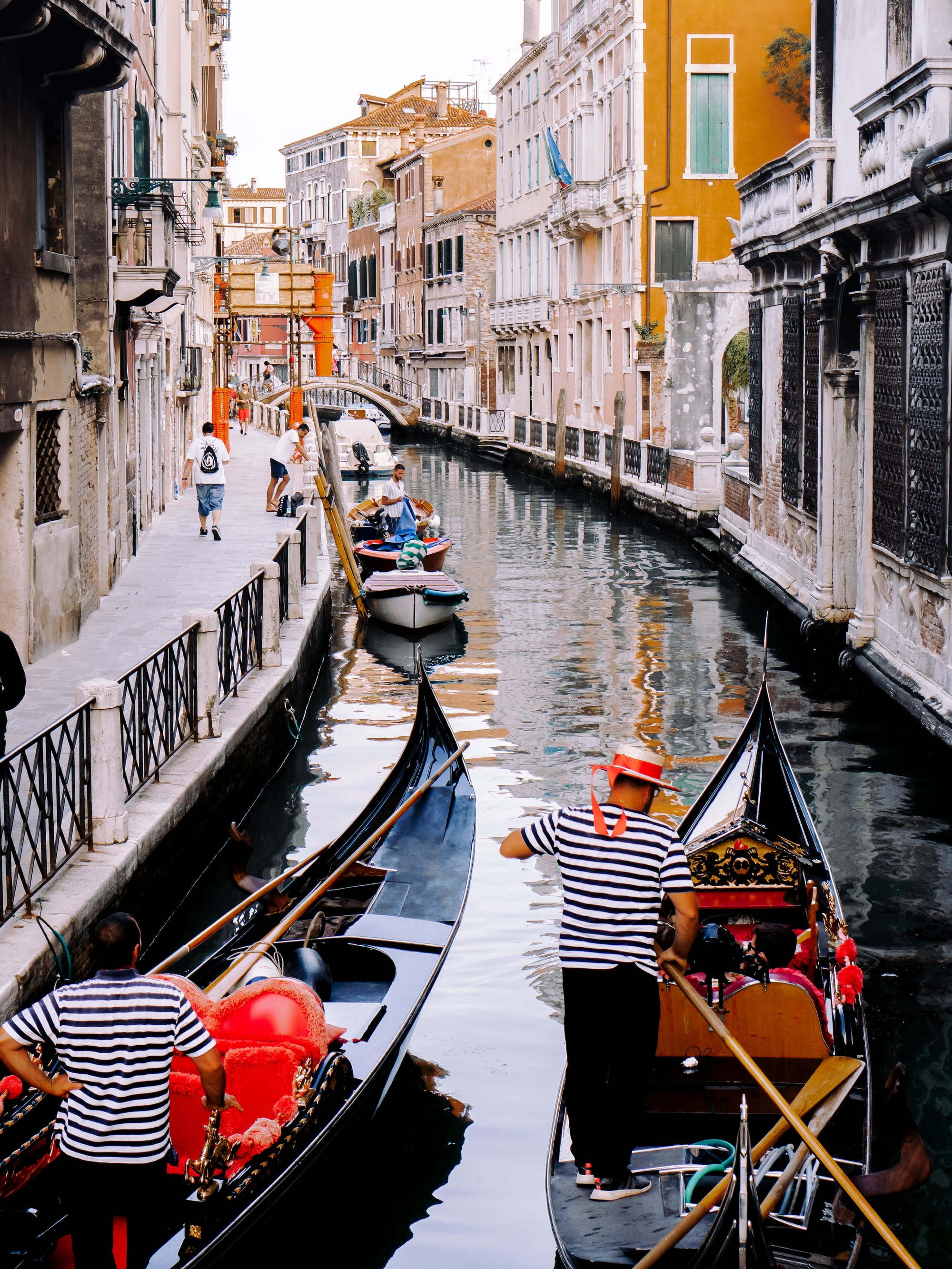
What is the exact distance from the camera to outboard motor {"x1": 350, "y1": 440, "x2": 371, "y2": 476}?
110 ft

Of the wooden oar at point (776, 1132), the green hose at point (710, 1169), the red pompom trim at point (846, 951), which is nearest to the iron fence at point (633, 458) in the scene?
the red pompom trim at point (846, 951)

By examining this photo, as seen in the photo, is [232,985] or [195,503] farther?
[195,503]

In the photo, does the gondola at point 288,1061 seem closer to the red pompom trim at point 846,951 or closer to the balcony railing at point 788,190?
the red pompom trim at point 846,951

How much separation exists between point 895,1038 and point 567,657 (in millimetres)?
7800

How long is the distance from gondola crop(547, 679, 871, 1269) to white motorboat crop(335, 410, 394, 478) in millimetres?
25770

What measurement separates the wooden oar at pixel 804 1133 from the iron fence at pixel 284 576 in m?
7.55

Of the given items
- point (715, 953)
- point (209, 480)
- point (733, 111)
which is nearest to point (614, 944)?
point (715, 953)

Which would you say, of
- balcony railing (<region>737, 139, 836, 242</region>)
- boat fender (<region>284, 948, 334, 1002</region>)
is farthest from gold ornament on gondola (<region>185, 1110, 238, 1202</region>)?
balcony railing (<region>737, 139, 836, 242</region>)

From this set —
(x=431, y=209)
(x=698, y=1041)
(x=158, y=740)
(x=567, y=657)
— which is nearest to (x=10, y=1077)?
(x=698, y=1041)

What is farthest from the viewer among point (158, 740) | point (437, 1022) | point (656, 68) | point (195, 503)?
point (656, 68)

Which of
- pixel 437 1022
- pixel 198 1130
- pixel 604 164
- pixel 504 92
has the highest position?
pixel 504 92

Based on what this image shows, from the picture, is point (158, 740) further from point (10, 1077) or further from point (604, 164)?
point (604, 164)

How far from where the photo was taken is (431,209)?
5134 cm

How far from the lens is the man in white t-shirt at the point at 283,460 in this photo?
61.4 feet
